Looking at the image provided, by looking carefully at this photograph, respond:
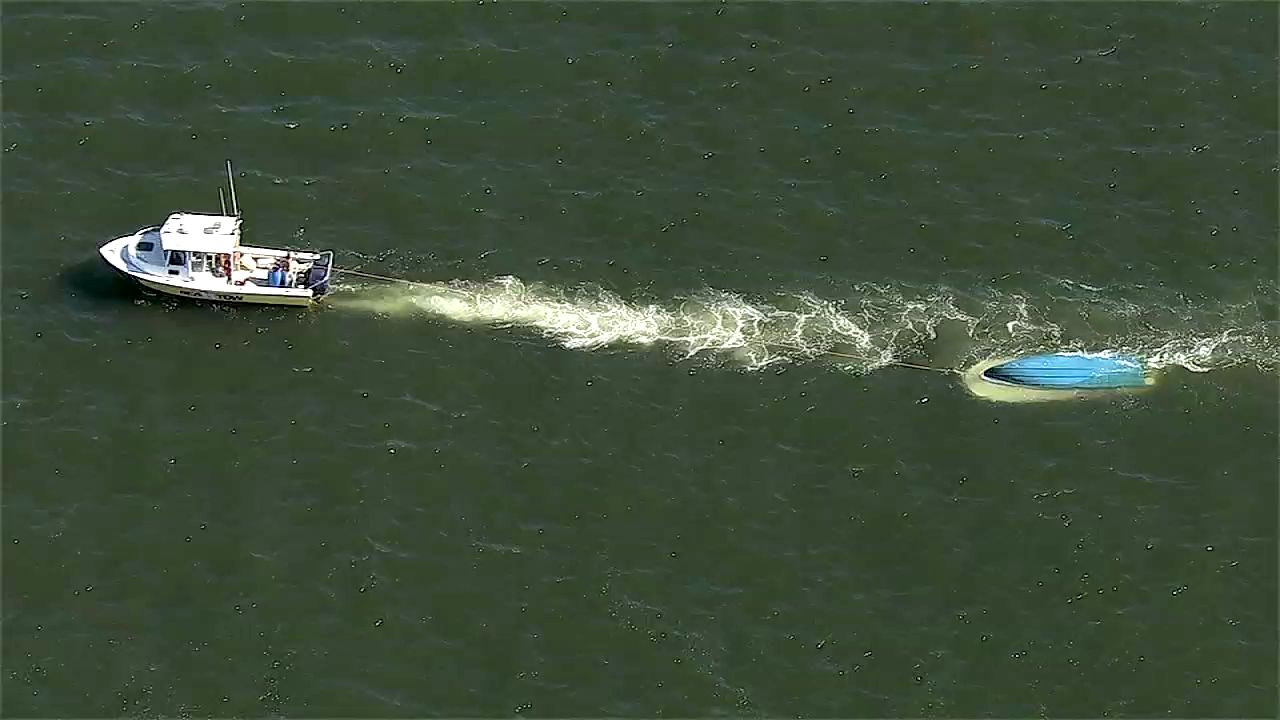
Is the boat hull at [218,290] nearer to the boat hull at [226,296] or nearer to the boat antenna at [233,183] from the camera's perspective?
the boat hull at [226,296]

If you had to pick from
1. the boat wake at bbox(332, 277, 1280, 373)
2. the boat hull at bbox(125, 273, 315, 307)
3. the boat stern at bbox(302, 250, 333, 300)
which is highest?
the boat stern at bbox(302, 250, 333, 300)

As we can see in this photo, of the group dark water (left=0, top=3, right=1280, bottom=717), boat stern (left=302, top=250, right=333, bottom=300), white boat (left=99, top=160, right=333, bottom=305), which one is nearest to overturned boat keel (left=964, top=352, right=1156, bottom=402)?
A: dark water (left=0, top=3, right=1280, bottom=717)

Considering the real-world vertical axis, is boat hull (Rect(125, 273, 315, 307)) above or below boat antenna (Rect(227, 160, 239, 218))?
below

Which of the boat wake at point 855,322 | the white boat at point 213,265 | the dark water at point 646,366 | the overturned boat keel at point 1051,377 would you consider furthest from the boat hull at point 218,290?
the overturned boat keel at point 1051,377

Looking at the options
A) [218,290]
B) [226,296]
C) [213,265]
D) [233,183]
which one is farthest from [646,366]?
[233,183]

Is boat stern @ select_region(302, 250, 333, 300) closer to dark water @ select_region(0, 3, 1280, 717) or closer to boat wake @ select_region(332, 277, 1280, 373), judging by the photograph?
boat wake @ select_region(332, 277, 1280, 373)

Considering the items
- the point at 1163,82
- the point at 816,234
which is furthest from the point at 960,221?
the point at 1163,82
